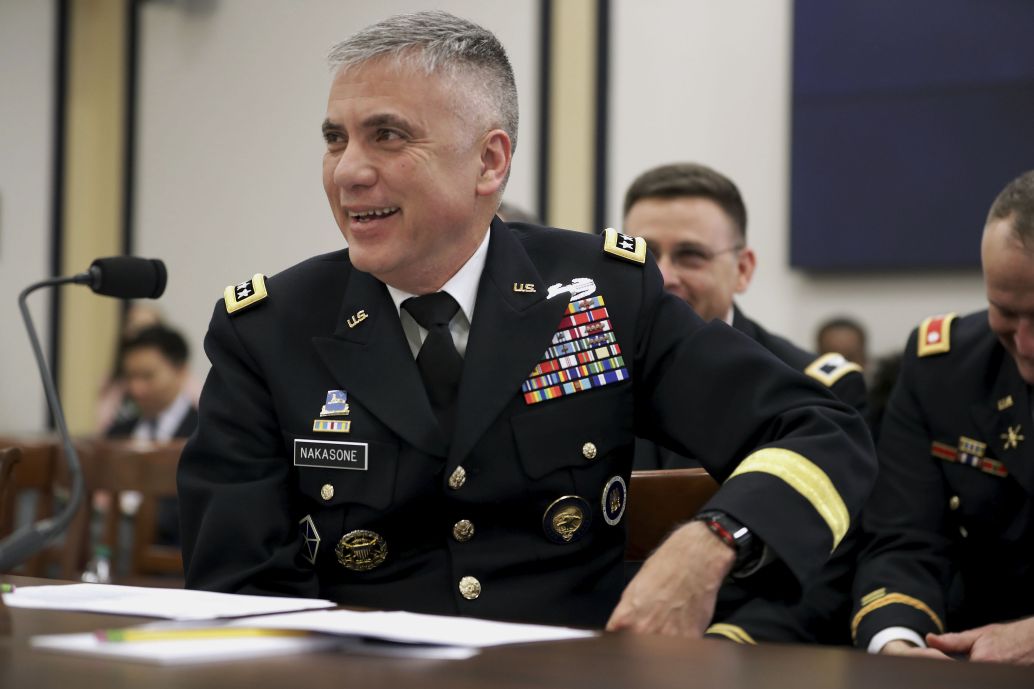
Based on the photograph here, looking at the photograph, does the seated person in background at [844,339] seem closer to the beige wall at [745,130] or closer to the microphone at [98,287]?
the beige wall at [745,130]

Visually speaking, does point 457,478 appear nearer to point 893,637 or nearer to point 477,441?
point 477,441

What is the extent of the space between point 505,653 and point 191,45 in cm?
647

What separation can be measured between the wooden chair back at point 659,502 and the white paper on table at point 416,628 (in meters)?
0.67

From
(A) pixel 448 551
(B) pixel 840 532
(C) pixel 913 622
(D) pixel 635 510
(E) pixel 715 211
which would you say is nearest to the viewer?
(B) pixel 840 532

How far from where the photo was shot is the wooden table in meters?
0.80

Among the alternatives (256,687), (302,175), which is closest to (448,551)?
(256,687)

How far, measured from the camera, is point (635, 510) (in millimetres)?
1753

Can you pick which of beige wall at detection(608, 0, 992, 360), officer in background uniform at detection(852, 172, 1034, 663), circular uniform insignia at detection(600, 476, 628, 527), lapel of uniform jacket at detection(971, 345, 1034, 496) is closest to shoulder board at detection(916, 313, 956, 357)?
officer in background uniform at detection(852, 172, 1034, 663)

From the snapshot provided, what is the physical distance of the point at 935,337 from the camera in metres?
2.20

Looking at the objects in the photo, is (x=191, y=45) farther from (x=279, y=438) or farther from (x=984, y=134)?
(x=279, y=438)

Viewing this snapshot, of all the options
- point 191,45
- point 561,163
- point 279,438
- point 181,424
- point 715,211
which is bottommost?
point 181,424

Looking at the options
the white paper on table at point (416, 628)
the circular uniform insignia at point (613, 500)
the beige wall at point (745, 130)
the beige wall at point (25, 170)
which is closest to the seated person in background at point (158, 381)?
the beige wall at point (745, 130)

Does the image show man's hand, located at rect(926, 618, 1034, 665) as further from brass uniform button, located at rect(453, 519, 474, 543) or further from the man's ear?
the man's ear

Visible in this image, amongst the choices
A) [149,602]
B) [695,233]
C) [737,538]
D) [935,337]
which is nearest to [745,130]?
[695,233]
